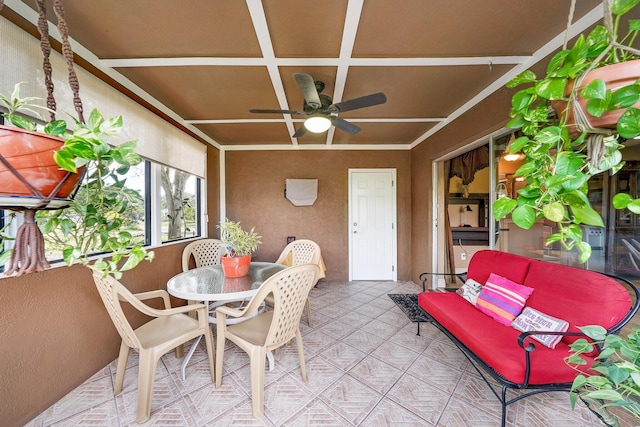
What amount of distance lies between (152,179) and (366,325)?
2795 mm

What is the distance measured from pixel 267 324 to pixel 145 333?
85cm

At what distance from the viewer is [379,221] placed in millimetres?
4172

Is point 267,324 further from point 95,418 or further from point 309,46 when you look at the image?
point 309,46

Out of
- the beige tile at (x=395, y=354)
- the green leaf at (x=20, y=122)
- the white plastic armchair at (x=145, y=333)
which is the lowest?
the beige tile at (x=395, y=354)

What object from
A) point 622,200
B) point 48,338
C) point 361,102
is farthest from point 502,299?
point 48,338

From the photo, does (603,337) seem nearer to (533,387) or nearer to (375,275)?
(533,387)

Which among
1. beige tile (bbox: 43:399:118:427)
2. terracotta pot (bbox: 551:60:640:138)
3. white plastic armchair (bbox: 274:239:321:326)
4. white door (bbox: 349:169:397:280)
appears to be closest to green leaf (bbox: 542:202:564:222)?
terracotta pot (bbox: 551:60:640:138)

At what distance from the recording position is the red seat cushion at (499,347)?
1.26 m

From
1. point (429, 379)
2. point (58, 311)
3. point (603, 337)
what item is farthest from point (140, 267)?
point (603, 337)

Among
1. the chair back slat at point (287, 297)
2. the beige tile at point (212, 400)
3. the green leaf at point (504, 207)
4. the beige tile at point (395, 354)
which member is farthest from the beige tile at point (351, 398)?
the green leaf at point (504, 207)

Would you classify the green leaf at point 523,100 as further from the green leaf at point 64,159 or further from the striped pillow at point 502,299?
the striped pillow at point 502,299

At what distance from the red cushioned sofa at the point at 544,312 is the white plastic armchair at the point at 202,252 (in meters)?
2.55

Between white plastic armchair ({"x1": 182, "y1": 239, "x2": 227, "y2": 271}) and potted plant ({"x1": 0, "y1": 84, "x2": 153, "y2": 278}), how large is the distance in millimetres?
2122

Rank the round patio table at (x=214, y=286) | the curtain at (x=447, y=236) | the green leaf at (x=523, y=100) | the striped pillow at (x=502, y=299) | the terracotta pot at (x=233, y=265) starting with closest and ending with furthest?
the green leaf at (x=523, y=100), the round patio table at (x=214, y=286), the striped pillow at (x=502, y=299), the terracotta pot at (x=233, y=265), the curtain at (x=447, y=236)
